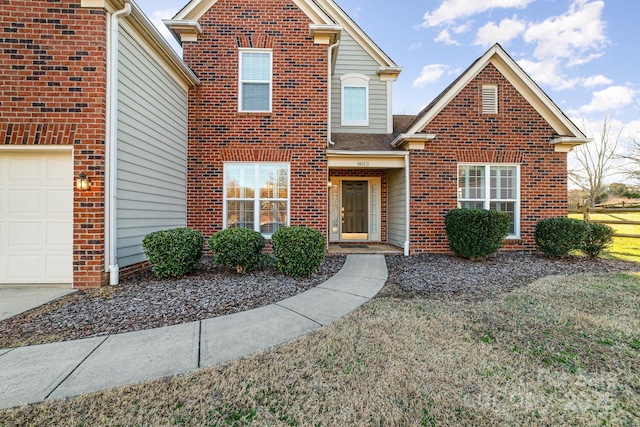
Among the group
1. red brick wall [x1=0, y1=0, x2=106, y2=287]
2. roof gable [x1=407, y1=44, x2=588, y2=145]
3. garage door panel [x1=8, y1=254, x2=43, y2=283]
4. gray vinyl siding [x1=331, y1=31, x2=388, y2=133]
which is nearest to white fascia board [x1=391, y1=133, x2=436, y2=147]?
roof gable [x1=407, y1=44, x2=588, y2=145]

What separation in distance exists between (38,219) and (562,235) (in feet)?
36.5

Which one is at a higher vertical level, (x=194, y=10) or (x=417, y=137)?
(x=194, y=10)

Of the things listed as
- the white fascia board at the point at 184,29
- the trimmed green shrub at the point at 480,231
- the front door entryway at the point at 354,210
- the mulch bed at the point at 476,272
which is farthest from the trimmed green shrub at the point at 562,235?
the white fascia board at the point at 184,29

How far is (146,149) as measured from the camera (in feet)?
20.4

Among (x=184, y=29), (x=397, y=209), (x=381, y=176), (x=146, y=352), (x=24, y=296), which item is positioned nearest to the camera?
(x=146, y=352)

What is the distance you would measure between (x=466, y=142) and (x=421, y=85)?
14928mm

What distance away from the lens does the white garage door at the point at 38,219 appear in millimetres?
5012

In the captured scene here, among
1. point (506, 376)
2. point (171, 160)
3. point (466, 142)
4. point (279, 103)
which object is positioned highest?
point (279, 103)

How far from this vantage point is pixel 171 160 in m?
7.27

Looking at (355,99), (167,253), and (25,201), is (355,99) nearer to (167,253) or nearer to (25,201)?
(167,253)

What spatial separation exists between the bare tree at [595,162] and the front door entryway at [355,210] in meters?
25.4

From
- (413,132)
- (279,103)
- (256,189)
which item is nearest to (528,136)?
(413,132)

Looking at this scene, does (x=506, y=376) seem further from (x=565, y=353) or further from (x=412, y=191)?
(x=412, y=191)

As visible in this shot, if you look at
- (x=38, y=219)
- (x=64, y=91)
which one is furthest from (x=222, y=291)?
(x=64, y=91)
